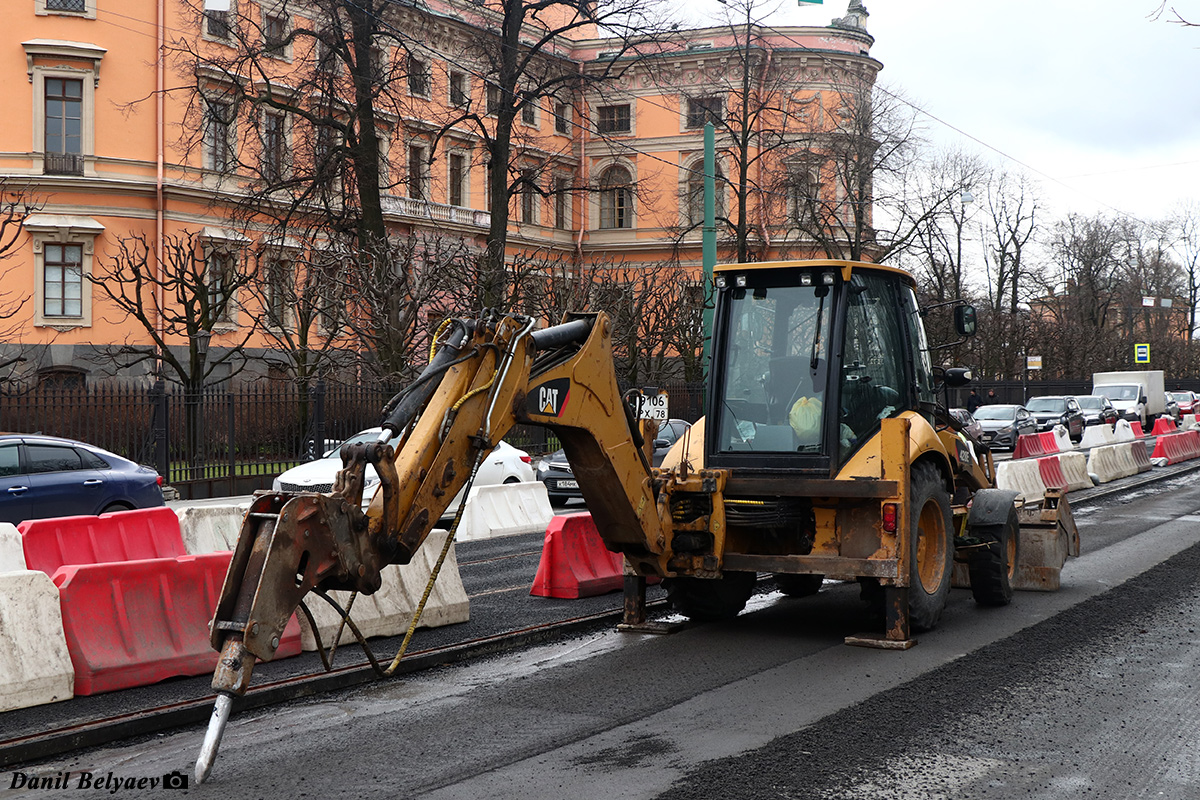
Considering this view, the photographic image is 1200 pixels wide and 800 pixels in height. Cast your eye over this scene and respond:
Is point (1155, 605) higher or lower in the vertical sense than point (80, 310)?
lower

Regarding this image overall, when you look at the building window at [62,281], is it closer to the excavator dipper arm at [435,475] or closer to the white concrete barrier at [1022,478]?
the white concrete barrier at [1022,478]

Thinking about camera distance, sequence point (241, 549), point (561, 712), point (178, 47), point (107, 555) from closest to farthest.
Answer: point (241, 549) → point (561, 712) → point (107, 555) → point (178, 47)

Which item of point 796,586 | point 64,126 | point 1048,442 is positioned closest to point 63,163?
point 64,126

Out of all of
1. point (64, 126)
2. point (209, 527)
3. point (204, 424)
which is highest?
point (64, 126)

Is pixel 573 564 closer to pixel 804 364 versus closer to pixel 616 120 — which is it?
pixel 804 364

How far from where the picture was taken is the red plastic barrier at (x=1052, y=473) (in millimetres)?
22464

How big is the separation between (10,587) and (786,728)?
4751 millimetres

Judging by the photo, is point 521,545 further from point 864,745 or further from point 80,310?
point 80,310

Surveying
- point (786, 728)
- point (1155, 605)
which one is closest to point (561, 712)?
point (786, 728)

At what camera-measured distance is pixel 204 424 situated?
971 inches

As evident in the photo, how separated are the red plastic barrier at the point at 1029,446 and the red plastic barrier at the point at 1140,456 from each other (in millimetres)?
2764

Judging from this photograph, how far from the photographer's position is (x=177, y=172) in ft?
135

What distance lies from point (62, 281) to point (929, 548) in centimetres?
3635

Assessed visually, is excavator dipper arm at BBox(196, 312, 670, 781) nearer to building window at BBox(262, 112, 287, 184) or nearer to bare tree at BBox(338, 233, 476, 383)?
bare tree at BBox(338, 233, 476, 383)
